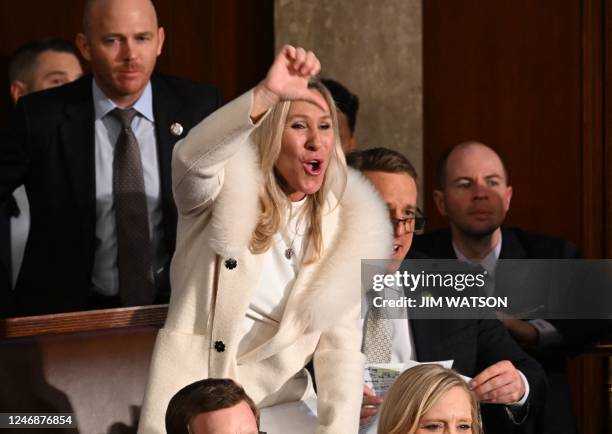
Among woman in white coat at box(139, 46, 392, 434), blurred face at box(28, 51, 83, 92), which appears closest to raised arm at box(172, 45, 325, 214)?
woman in white coat at box(139, 46, 392, 434)

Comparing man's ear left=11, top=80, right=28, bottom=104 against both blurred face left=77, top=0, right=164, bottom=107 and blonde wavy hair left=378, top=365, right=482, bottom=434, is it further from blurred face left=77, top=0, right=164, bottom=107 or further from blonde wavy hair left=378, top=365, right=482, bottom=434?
blonde wavy hair left=378, top=365, right=482, bottom=434

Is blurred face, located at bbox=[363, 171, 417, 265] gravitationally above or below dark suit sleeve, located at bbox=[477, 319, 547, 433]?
above

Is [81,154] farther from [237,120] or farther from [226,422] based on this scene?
[226,422]

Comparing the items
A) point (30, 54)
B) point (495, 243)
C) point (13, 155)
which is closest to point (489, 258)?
point (495, 243)

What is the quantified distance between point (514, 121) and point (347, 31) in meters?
0.74

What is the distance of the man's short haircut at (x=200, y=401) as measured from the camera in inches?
117

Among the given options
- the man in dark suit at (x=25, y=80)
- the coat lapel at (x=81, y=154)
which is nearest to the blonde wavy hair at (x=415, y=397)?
the coat lapel at (x=81, y=154)

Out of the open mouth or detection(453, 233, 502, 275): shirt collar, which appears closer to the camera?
the open mouth

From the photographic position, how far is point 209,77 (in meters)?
5.90

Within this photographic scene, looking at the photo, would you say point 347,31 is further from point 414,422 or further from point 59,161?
point 414,422

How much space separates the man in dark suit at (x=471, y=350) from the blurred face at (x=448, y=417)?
405 mm

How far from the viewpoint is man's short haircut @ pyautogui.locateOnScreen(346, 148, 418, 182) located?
409cm

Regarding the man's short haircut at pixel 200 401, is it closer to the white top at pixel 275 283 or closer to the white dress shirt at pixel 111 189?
the white top at pixel 275 283

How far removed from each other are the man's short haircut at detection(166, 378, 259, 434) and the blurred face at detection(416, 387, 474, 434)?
1.40 ft
